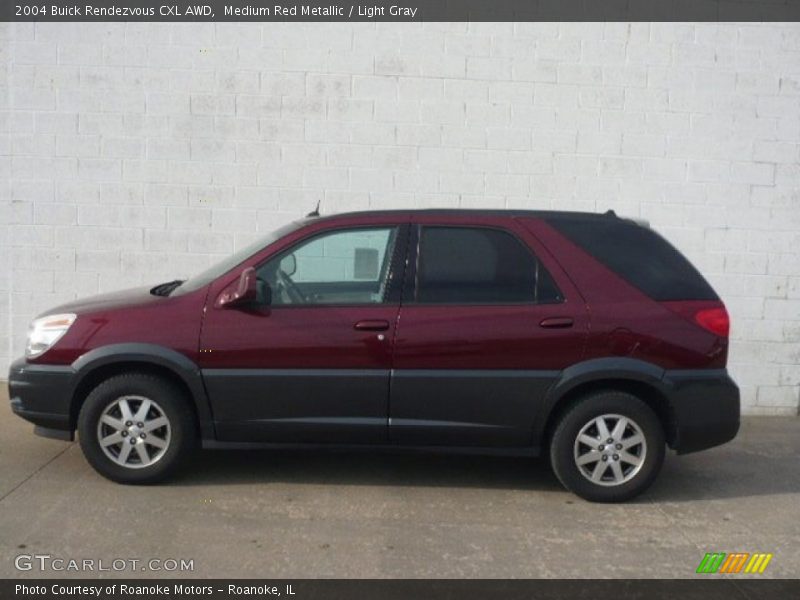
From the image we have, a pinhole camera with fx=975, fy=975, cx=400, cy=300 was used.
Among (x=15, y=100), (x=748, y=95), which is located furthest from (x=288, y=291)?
(x=748, y=95)

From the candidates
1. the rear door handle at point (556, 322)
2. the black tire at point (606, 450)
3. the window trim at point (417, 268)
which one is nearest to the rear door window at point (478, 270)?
the window trim at point (417, 268)

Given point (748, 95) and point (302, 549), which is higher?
point (748, 95)

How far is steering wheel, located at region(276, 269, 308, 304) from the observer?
5.86 meters

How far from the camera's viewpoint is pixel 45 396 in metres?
A: 5.81

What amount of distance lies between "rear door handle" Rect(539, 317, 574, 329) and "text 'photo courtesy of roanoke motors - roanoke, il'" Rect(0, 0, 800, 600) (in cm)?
6

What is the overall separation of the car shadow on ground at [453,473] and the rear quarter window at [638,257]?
51.8 inches
